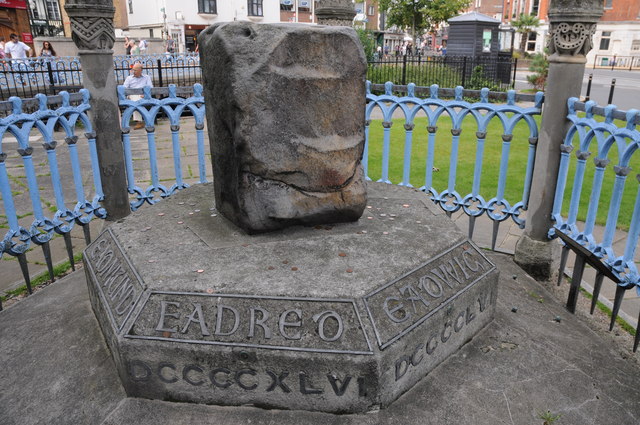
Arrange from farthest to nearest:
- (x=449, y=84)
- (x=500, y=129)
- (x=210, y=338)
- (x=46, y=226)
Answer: (x=449, y=84), (x=500, y=129), (x=46, y=226), (x=210, y=338)

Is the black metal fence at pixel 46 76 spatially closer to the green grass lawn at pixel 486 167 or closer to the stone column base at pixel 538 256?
the green grass lawn at pixel 486 167

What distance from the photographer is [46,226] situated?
4027 mm

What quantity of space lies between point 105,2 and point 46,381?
302cm

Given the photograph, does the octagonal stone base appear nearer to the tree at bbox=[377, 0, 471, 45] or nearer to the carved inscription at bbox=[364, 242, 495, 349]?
the carved inscription at bbox=[364, 242, 495, 349]

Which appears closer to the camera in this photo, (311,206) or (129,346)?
(129,346)

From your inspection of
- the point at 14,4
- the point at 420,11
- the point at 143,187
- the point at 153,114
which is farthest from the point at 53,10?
the point at 153,114

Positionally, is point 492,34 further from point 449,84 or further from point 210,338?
point 210,338

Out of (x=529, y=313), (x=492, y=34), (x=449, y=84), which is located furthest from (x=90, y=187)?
(x=492, y=34)

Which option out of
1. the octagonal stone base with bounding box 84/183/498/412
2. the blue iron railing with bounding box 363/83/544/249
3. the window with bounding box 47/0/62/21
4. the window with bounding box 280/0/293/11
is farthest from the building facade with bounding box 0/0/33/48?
the octagonal stone base with bounding box 84/183/498/412

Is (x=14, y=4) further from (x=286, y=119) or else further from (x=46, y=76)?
(x=286, y=119)

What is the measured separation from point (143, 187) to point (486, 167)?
516 centimetres

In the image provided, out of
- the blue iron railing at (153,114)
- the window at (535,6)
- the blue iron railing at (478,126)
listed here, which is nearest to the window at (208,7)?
the window at (535,6)

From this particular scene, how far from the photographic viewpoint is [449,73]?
62.2 feet

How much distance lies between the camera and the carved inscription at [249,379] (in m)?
2.43
